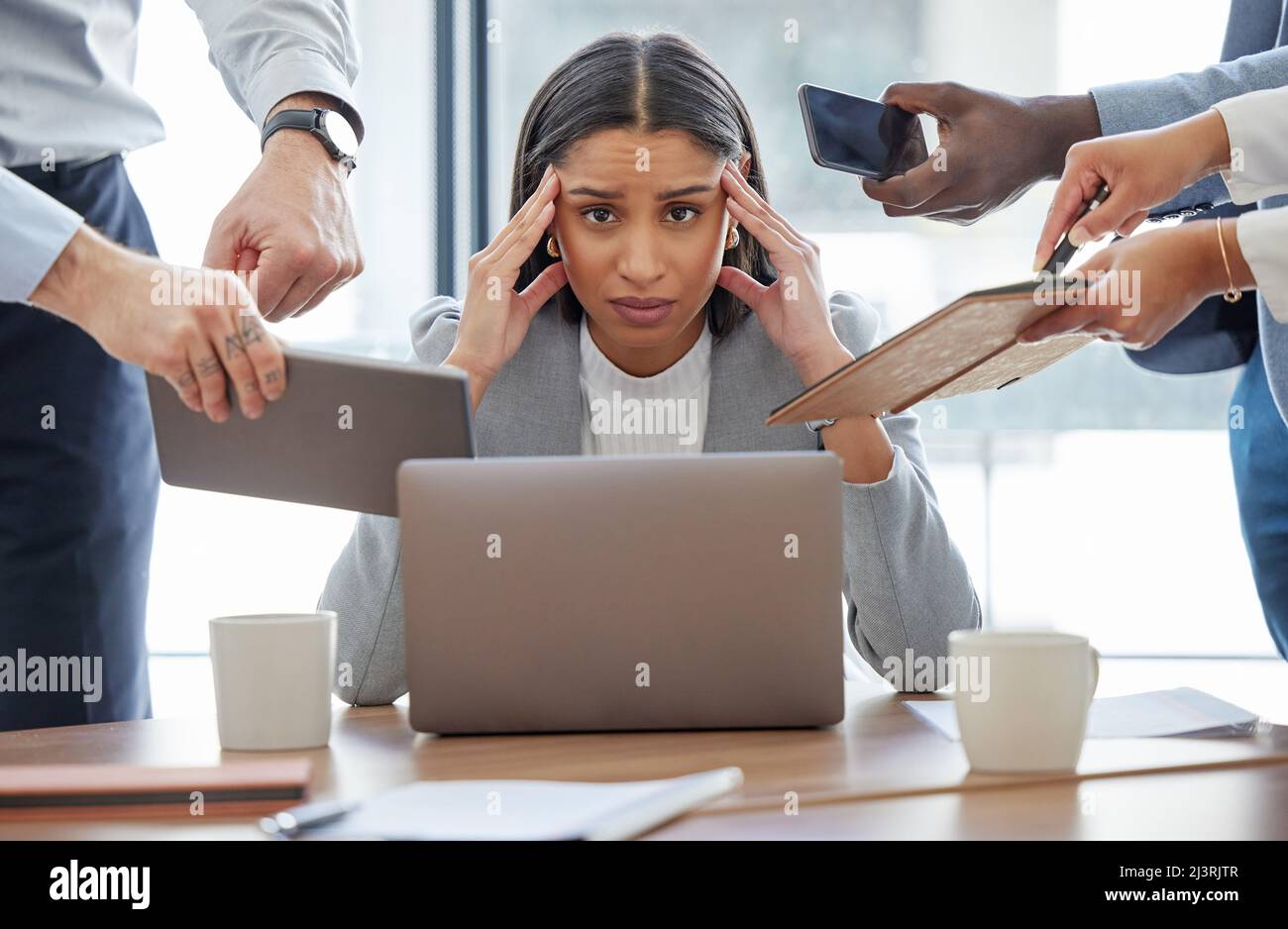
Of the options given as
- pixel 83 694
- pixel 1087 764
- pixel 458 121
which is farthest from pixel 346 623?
pixel 458 121

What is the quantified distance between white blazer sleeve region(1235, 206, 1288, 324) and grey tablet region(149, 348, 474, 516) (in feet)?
2.66

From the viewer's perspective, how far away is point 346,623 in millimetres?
1424

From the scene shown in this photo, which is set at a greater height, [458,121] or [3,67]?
[458,121]

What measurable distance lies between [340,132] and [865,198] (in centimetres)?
239

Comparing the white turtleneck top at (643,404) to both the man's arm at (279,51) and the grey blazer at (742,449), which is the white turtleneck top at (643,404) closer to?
the grey blazer at (742,449)

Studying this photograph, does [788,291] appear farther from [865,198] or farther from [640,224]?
[865,198]

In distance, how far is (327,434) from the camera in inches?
40.5

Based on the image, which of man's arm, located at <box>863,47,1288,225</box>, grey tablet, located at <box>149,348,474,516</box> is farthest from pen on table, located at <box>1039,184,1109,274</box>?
grey tablet, located at <box>149,348,474,516</box>

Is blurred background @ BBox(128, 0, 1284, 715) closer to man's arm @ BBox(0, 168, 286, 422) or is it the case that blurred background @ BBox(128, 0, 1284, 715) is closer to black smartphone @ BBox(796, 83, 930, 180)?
black smartphone @ BBox(796, 83, 930, 180)

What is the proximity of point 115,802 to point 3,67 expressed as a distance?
39.4 inches

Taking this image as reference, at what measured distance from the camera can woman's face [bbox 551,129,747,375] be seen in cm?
164

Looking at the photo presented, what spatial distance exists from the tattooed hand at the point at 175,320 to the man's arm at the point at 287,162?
16 centimetres
